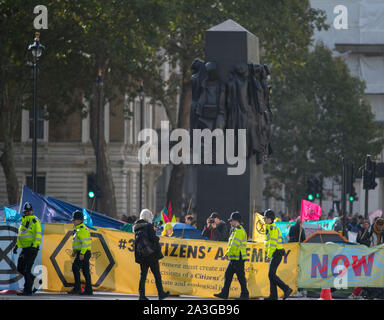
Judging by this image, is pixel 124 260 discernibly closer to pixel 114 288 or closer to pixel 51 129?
pixel 114 288

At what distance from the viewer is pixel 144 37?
4359 cm

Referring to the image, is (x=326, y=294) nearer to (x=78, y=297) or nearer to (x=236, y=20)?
(x=78, y=297)

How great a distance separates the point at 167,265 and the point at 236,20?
26524 mm

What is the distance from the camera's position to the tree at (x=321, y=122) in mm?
65812

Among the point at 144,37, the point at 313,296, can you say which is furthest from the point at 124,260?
the point at 144,37

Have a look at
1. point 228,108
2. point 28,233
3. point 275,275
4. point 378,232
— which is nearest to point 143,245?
point 28,233

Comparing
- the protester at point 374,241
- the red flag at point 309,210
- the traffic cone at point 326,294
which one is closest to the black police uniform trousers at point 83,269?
the traffic cone at point 326,294

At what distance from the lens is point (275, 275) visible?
2033 cm

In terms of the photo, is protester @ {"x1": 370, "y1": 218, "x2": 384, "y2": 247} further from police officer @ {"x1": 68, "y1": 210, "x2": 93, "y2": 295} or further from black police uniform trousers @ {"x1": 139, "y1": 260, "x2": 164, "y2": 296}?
police officer @ {"x1": 68, "y1": 210, "x2": 93, "y2": 295}

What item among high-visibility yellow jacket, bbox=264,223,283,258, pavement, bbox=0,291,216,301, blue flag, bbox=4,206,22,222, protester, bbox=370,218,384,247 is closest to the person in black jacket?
pavement, bbox=0,291,216,301

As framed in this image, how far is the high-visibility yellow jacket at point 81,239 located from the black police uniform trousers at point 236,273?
8.24 feet

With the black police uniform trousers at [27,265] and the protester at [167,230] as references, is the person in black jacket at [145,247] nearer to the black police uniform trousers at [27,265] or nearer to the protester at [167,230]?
the black police uniform trousers at [27,265]

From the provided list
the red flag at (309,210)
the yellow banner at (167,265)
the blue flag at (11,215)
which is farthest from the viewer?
the red flag at (309,210)

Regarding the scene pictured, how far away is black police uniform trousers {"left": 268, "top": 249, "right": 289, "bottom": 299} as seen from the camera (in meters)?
20.3
